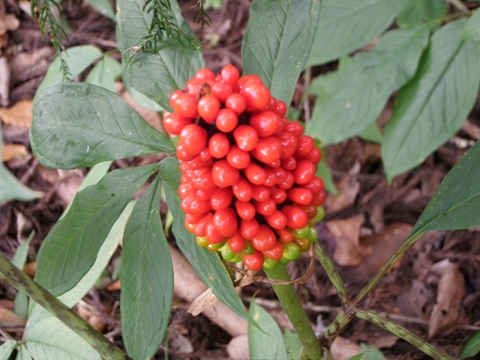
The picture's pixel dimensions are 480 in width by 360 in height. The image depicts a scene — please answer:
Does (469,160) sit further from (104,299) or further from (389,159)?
(104,299)

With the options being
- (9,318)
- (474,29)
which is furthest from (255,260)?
(9,318)

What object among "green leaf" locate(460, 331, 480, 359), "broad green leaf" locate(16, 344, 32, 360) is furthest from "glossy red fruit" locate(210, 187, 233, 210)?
"green leaf" locate(460, 331, 480, 359)

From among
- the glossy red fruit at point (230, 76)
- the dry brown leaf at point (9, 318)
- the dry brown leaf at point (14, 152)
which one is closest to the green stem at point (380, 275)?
the glossy red fruit at point (230, 76)

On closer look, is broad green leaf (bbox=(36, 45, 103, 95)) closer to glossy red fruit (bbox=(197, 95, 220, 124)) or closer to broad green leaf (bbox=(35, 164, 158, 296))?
broad green leaf (bbox=(35, 164, 158, 296))

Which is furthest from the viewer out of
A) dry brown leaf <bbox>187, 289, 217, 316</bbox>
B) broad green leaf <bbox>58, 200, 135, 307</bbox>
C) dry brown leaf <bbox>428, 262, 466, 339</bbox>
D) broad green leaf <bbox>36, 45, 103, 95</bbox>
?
dry brown leaf <bbox>428, 262, 466, 339</bbox>

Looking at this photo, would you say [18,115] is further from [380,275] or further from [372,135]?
[380,275]

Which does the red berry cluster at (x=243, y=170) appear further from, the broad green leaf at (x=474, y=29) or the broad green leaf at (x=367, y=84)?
the broad green leaf at (x=367, y=84)
